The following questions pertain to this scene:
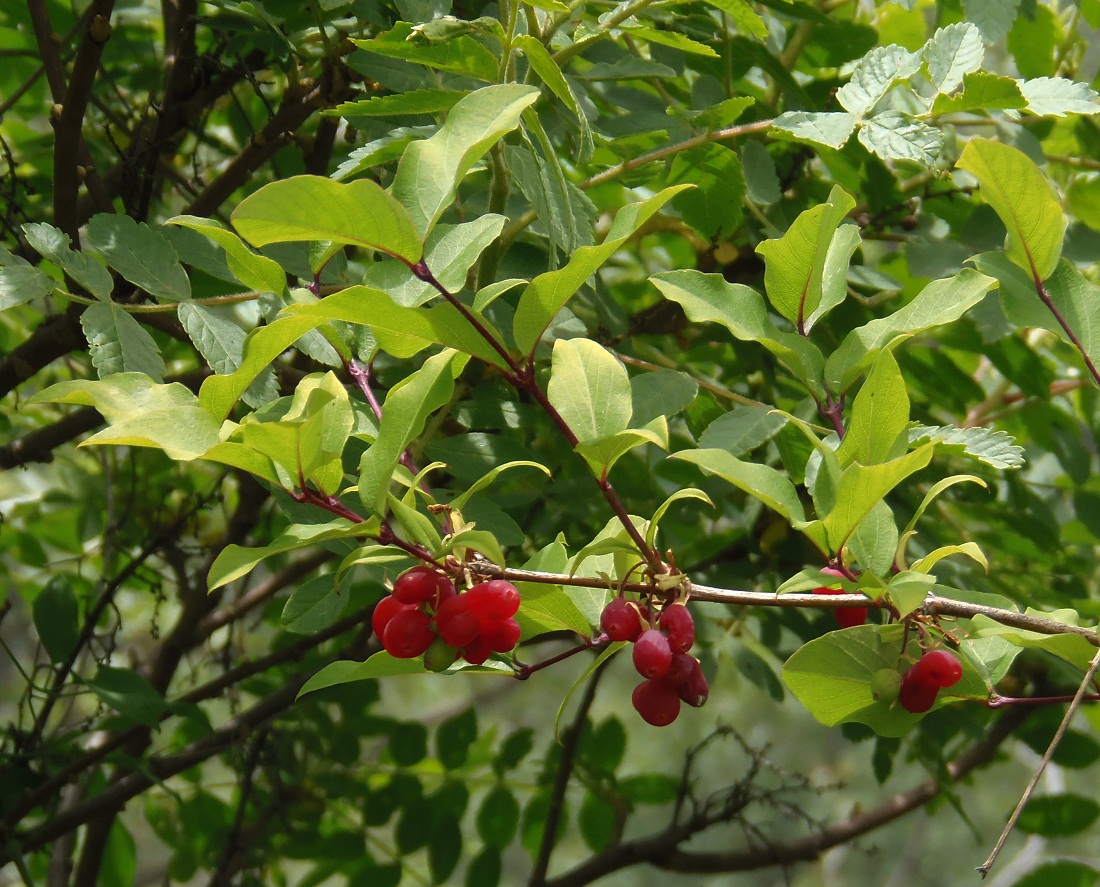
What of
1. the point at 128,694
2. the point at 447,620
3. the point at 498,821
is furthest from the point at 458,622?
the point at 498,821

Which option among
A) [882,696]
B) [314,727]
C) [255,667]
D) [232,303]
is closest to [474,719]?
[314,727]

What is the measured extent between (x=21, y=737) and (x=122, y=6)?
797 mm

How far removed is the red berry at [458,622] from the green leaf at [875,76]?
45 centimetres

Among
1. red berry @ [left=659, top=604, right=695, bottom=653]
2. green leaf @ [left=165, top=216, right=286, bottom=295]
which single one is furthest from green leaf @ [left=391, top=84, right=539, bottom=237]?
red berry @ [left=659, top=604, right=695, bottom=653]

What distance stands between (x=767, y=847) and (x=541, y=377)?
0.82 meters

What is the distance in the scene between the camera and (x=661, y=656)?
489 mm

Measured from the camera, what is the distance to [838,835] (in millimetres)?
1356

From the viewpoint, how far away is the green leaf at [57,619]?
1.05m

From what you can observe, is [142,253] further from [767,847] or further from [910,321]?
[767,847]

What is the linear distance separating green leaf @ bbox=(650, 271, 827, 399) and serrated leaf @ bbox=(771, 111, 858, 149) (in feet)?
0.54

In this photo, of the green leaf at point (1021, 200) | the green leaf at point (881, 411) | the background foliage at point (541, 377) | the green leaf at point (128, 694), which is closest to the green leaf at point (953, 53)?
the background foliage at point (541, 377)

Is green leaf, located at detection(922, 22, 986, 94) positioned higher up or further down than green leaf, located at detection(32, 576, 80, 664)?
higher up

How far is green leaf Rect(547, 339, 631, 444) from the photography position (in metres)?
0.49

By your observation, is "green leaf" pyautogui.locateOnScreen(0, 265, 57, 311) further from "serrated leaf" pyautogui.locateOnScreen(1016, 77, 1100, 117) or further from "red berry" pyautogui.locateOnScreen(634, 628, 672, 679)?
"serrated leaf" pyautogui.locateOnScreen(1016, 77, 1100, 117)
